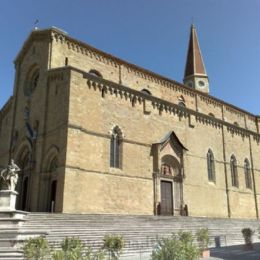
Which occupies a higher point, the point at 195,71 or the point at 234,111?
the point at 195,71

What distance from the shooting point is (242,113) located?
1362 inches

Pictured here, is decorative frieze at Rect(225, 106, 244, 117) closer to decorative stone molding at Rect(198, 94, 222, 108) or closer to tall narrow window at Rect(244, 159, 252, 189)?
decorative stone molding at Rect(198, 94, 222, 108)

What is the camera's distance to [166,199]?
22938 mm

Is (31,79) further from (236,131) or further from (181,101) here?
(236,131)

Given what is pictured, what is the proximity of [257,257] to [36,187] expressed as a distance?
12592 mm

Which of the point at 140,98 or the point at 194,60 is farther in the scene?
the point at 194,60

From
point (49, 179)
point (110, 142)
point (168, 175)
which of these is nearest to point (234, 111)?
point (168, 175)

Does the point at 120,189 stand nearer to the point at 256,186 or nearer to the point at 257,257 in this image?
the point at 257,257

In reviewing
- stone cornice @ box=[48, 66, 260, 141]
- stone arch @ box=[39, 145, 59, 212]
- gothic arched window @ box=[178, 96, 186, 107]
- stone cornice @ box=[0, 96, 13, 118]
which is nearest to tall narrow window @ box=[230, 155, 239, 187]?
stone cornice @ box=[48, 66, 260, 141]

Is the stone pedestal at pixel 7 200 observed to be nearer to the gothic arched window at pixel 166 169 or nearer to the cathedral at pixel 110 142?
the cathedral at pixel 110 142

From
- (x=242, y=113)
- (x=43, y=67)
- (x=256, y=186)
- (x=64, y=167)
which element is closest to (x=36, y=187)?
(x=64, y=167)

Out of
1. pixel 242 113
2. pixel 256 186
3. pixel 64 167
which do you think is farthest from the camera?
pixel 242 113

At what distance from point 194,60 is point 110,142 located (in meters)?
24.3

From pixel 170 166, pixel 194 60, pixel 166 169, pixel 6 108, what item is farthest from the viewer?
pixel 194 60
